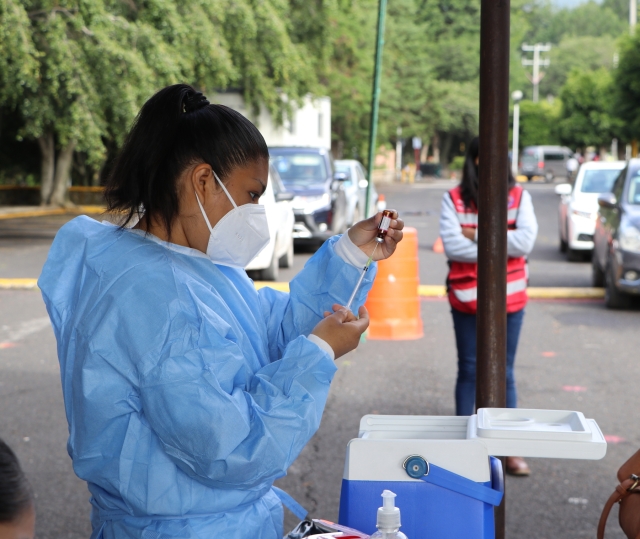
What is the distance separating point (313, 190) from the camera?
1694cm

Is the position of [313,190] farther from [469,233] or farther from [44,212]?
[44,212]

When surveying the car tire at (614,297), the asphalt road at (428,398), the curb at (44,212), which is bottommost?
the curb at (44,212)

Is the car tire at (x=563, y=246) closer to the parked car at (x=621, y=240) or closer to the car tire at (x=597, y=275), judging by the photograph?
the car tire at (x=597, y=275)

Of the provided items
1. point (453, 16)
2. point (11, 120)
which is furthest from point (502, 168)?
point (453, 16)

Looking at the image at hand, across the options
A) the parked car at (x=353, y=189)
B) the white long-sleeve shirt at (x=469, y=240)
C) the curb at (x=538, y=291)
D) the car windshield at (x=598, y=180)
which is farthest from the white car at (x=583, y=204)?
the white long-sleeve shirt at (x=469, y=240)

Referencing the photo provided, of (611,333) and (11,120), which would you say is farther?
(11,120)

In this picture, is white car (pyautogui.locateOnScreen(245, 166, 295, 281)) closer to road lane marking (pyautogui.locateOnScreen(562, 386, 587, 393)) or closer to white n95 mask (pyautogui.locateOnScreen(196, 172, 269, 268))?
road lane marking (pyautogui.locateOnScreen(562, 386, 587, 393))

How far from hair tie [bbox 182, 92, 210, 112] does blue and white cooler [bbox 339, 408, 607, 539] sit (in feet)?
2.93

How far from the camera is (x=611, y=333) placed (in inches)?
376

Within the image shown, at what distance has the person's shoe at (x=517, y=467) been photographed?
5258 mm

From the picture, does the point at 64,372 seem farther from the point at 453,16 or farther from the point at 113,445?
the point at 453,16

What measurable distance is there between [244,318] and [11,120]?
3189 cm

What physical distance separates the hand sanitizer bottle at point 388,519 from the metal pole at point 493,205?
1.17 meters

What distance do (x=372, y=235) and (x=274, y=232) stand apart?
10361 millimetres
